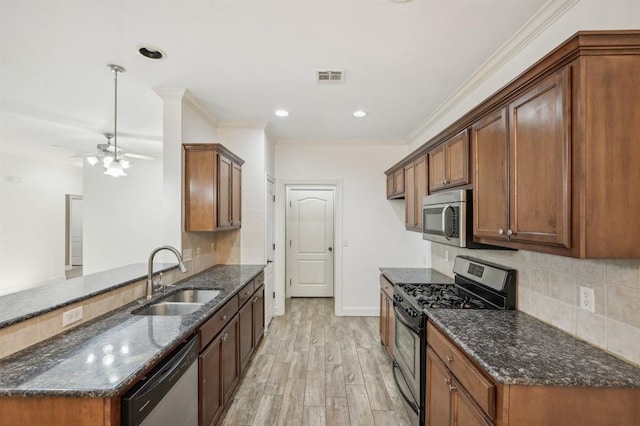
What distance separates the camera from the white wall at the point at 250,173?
3.93 m

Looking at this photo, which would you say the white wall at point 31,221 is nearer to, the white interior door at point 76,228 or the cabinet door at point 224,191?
the white interior door at point 76,228

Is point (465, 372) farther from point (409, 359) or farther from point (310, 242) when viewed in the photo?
point (310, 242)

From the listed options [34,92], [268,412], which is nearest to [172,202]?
[34,92]

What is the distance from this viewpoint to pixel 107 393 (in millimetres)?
1087

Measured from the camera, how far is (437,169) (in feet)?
8.80

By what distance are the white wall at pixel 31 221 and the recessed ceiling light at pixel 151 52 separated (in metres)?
5.85

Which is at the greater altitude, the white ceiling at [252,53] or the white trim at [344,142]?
the white ceiling at [252,53]

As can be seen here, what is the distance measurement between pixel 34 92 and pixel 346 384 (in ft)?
14.2

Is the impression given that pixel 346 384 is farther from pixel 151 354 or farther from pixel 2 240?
pixel 2 240

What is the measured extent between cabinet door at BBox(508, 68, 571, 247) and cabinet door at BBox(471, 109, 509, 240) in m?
0.07

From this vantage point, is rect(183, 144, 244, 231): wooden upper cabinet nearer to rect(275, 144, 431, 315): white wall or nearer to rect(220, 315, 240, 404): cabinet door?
rect(220, 315, 240, 404): cabinet door

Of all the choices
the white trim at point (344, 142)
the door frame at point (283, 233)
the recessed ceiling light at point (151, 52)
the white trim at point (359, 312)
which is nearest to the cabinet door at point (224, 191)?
the recessed ceiling light at point (151, 52)

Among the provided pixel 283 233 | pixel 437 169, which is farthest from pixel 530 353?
pixel 283 233

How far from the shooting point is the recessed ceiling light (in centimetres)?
221
